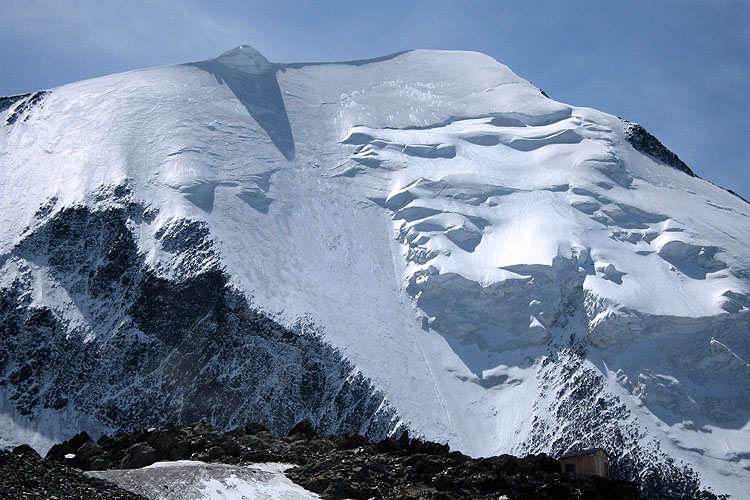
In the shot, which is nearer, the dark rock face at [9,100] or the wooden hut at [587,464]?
the wooden hut at [587,464]

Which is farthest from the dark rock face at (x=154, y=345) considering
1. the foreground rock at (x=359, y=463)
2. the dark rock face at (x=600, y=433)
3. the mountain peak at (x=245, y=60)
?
→ the mountain peak at (x=245, y=60)

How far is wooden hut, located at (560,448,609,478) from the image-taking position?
42.8 metres

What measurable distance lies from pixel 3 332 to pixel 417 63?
52.8m

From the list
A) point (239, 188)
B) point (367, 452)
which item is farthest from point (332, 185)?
point (367, 452)

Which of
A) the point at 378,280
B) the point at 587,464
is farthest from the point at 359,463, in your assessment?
the point at 378,280

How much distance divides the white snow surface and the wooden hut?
1418 cm

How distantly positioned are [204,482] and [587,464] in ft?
62.1

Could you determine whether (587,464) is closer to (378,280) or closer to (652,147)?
(378,280)

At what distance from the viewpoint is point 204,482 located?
3347 centimetres

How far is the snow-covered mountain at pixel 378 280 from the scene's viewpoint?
5453 cm

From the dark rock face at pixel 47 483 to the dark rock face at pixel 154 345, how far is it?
24.6 metres

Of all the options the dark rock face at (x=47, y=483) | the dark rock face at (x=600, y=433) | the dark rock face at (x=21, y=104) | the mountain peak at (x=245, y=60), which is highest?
the mountain peak at (x=245, y=60)

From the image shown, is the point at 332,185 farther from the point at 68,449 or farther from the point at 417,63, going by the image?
the point at 68,449

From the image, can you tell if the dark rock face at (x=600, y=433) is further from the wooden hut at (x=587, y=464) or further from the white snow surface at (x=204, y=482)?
the white snow surface at (x=204, y=482)
